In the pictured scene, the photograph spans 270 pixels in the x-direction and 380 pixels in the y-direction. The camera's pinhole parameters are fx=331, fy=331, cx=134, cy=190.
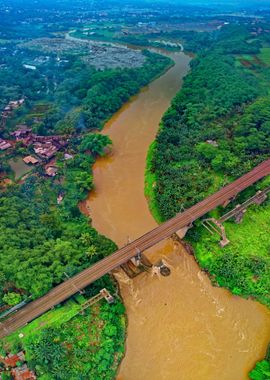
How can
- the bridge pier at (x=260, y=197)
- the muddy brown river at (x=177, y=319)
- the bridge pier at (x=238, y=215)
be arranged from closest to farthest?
the muddy brown river at (x=177, y=319) → the bridge pier at (x=238, y=215) → the bridge pier at (x=260, y=197)

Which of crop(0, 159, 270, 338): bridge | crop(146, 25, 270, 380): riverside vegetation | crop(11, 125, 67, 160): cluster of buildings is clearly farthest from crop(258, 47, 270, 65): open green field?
crop(11, 125, 67, 160): cluster of buildings

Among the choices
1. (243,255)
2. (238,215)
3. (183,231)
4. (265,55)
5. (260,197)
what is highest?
(265,55)

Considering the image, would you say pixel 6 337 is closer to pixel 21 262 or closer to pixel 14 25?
pixel 21 262

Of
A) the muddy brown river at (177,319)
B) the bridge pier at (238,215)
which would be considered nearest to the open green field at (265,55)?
the bridge pier at (238,215)

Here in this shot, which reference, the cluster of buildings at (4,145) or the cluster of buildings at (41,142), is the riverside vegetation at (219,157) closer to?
the cluster of buildings at (41,142)

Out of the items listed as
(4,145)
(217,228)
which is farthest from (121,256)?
(4,145)

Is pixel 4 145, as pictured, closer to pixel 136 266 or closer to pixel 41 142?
pixel 41 142
